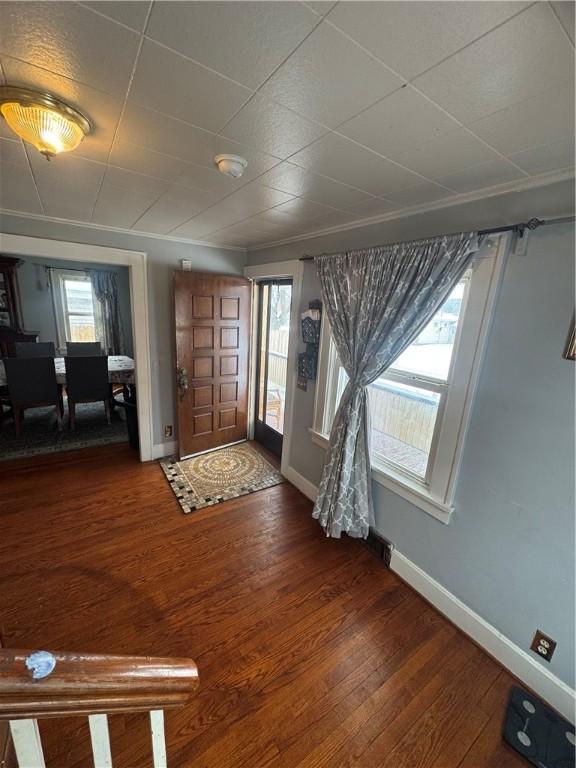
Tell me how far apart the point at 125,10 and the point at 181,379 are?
2642mm

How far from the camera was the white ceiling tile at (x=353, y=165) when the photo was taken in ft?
3.92

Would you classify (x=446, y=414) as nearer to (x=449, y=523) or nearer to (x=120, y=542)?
(x=449, y=523)

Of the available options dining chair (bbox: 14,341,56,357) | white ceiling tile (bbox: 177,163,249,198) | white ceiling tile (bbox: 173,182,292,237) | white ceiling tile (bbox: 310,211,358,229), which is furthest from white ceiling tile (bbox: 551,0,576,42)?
dining chair (bbox: 14,341,56,357)

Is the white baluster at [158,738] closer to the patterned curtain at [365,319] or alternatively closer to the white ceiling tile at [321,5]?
the white ceiling tile at [321,5]

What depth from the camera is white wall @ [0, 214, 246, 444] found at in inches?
103

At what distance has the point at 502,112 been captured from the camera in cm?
94

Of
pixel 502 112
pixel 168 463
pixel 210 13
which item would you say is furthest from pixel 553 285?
pixel 168 463

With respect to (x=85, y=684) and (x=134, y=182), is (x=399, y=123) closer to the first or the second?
(x=134, y=182)

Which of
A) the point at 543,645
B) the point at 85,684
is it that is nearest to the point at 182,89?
the point at 85,684

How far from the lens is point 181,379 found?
3.11 meters

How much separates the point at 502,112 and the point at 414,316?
2.99 ft

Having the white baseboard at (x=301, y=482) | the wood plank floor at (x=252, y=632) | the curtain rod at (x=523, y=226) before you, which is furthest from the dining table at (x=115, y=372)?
the curtain rod at (x=523, y=226)

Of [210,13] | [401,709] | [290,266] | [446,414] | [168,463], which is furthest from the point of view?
[168,463]

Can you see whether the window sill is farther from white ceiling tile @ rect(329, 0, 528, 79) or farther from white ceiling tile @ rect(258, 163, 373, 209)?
white ceiling tile @ rect(329, 0, 528, 79)
